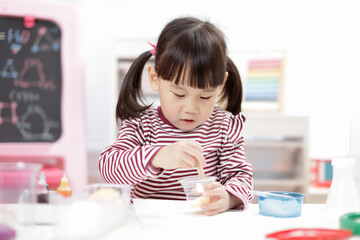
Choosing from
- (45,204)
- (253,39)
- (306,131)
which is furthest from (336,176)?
(253,39)

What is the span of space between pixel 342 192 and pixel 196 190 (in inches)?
11.4

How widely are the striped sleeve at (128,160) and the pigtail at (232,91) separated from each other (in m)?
0.30

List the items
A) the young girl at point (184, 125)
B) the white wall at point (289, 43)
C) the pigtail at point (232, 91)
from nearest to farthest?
1. the young girl at point (184, 125)
2. the pigtail at point (232, 91)
3. the white wall at point (289, 43)

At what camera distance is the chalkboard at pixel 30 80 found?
8.41 ft

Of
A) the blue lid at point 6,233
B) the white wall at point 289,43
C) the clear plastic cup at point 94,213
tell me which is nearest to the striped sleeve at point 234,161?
the clear plastic cup at point 94,213

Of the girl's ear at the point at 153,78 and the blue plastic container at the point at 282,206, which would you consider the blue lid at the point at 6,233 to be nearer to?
the blue plastic container at the point at 282,206

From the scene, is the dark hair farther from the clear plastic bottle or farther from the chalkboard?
the chalkboard

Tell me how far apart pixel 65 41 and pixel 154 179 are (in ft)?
5.34

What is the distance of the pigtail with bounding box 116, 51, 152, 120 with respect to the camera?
1292mm

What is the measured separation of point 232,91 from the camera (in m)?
1.32

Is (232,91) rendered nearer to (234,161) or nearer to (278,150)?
(234,161)

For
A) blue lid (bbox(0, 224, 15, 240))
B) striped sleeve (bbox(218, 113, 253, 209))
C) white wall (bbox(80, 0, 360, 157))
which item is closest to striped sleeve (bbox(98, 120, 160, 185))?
striped sleeve (bbox(218, 113, 253, 209))

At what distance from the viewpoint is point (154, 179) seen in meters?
1.25

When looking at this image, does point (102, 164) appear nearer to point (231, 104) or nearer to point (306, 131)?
point (231, 104)
